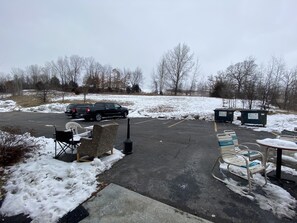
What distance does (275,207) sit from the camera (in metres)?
2.94

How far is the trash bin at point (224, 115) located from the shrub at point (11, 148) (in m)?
14.0

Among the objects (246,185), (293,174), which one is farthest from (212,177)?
(293,174)

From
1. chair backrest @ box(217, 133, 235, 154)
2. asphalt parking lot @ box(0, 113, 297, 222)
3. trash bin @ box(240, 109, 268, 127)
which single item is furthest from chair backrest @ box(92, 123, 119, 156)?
trash bin @ box(240, 109, 268, 127)

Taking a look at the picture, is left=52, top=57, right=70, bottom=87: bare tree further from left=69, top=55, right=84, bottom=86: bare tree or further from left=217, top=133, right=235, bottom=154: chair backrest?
left=217, top=133, right=235, bottom=154: chair backrest

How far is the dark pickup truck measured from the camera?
576 inches

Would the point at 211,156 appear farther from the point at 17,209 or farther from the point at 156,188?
the point at 17,209

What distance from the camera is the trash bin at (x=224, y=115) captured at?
1464 centimetres

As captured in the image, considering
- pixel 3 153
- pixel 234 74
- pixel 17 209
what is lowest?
pixel 17 209

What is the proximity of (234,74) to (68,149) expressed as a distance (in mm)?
33883

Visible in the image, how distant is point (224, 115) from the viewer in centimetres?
1491

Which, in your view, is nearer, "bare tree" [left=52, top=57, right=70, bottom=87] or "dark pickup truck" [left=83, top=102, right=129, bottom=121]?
"dark pickup truck" [left=83, top=102, right=129, bottom=121]

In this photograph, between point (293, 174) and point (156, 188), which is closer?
point (156, 188)

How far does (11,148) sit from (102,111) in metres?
11.0

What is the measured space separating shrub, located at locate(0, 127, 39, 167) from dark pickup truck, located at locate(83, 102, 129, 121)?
9.83 metres
